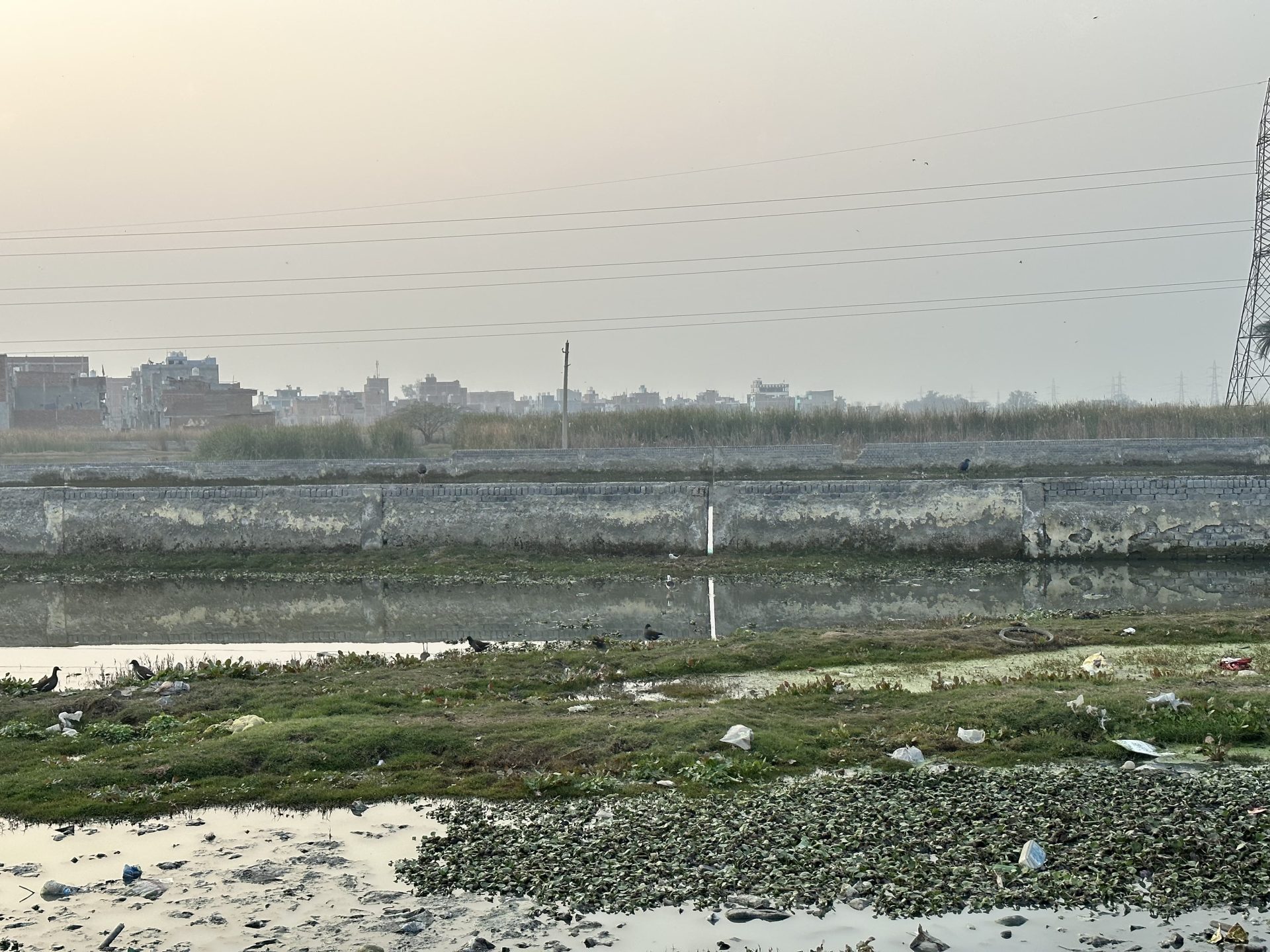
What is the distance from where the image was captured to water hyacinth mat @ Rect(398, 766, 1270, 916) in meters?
6.27

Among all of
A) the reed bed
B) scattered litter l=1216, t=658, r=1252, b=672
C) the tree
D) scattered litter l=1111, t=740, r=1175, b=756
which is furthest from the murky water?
the tree

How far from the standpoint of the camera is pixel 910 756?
8625 millimetres

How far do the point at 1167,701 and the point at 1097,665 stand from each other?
230 centimetres

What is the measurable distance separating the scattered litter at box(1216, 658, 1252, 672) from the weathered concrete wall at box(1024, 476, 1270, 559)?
11.0m

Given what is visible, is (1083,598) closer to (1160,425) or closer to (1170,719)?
(1170,719)

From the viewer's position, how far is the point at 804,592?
1978 cm

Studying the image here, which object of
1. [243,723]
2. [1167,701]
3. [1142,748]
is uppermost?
[1167,701]

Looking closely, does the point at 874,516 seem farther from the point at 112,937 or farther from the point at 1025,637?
the point at 112,937

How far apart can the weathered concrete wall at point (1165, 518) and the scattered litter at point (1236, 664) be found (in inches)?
431

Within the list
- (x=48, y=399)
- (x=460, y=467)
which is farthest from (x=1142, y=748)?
(x=48, y=399)

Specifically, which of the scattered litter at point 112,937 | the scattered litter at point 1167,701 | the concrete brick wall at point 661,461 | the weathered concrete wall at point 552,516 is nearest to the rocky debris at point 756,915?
the scattered litter at point 112,937

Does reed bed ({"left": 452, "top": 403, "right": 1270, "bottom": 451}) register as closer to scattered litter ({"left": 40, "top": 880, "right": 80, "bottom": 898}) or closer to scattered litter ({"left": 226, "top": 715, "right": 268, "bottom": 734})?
scattered litter ({"left": 226, "top": 715, "right": 268, "bottom": 734})

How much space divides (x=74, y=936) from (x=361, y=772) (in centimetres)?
284

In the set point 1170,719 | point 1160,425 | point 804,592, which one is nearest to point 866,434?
point 1160,425
